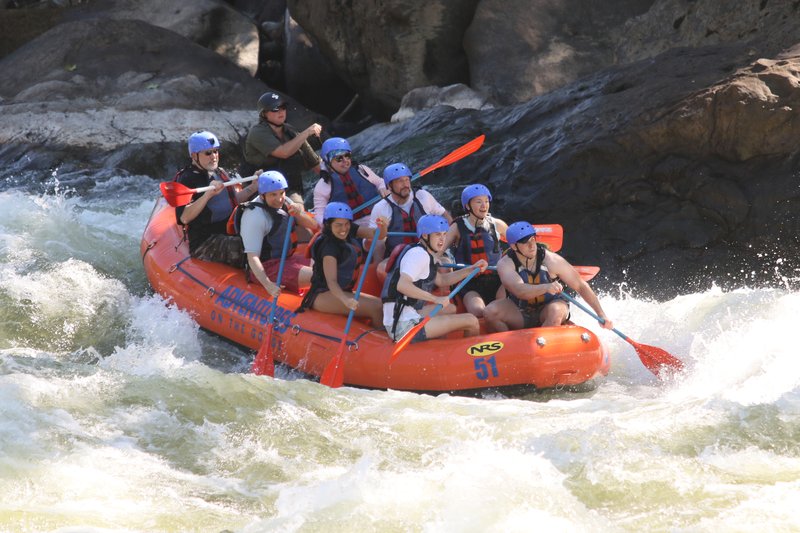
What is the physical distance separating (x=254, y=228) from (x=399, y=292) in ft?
4.40

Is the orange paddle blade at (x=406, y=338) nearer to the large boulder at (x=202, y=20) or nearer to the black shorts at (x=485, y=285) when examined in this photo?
the black shorts at (x=485, y=285)

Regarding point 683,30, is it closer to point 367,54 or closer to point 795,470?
point 367,54

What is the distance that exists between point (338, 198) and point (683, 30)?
15.4 ft

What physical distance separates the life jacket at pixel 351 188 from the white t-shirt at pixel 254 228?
2.03 ft

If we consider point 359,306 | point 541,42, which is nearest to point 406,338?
point 359,306

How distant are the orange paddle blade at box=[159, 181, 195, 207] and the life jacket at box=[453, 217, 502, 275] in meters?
1.99

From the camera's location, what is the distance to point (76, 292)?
8.68 metres

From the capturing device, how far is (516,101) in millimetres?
12578

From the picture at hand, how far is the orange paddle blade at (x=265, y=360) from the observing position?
6.98m

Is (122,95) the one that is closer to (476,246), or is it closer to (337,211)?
(337,211)

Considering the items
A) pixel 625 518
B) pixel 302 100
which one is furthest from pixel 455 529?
pixel 302 100

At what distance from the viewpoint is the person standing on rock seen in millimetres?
7930

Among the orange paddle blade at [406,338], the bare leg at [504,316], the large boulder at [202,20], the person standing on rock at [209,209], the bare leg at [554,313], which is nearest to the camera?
the orange paddle blade at [406,338]

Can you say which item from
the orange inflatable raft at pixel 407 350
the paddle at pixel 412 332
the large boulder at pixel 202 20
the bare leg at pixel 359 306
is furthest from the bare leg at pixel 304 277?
the large boulder at pixel 202 20
